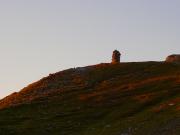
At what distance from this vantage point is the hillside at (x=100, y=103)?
72.8m

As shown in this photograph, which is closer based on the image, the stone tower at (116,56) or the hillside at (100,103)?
the hillside at (100,103)

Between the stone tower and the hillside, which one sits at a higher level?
the stone tower

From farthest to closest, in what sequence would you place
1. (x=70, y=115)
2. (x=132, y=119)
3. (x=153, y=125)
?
(x=70, y=115), (x=132, y=119), (x=153, y=125)

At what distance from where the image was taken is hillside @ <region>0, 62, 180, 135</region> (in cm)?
7275

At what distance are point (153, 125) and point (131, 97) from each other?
24126 millimetres

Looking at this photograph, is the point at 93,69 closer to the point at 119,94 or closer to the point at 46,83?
the point at 46,83

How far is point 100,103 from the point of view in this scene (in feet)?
295

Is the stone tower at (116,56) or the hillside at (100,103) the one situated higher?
the stone tower at (116,56)

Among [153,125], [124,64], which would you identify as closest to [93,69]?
[124,64]

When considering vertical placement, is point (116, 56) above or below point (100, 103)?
above

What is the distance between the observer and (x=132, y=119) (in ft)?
244

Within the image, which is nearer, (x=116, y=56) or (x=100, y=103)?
(x=100, y=103)

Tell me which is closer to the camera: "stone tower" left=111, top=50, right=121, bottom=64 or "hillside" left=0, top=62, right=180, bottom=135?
"hillside" left=0, top=62, right=180, bottom=135

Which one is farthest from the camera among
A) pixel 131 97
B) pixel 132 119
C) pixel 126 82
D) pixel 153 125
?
pixel 126 82
